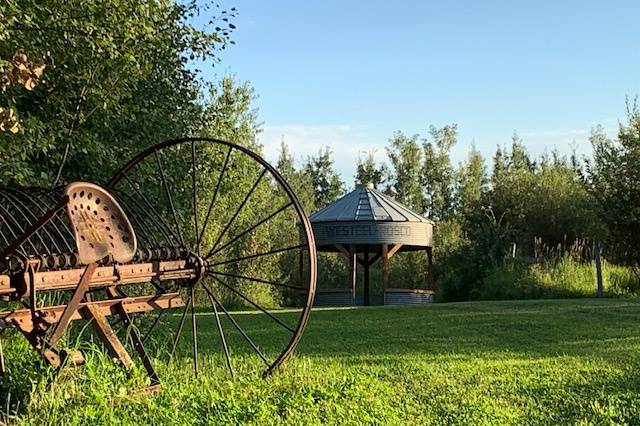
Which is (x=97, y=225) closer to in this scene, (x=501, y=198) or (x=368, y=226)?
(x=368, y=226)

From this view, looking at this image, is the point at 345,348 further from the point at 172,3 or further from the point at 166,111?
the point at 172,3

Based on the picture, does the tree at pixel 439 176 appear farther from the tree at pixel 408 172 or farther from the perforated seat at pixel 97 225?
the perforated seat at pixel 97 225

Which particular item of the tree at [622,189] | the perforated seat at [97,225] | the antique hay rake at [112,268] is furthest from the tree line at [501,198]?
the perforated seat at [97,225]

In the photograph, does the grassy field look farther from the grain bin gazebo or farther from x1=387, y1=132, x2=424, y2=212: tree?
x1=387, y1=132, x2=424, y2=212: tree

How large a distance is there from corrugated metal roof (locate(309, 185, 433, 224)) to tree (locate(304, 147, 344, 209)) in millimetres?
14581

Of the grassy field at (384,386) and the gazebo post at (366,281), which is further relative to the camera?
the gazebo post at (366,281)

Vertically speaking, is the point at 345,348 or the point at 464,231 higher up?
the point at 464,231

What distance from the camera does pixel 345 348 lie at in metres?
7.54

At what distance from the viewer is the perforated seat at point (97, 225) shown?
3.95 meters

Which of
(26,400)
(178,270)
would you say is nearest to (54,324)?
(26,400)

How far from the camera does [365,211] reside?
15.9 meters

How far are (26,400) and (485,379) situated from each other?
3188 mm

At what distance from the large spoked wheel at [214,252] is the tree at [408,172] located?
A: 6595mm

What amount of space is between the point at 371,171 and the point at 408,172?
2.06 meters
